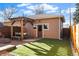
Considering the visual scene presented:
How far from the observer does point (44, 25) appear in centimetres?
618

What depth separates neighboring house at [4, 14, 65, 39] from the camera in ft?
20.0

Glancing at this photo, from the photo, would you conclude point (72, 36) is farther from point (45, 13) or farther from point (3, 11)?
point (3, 11)

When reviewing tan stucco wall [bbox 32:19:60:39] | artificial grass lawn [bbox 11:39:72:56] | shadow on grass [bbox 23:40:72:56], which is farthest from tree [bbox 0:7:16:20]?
shadow on grass [bbox 23:40:72:56]

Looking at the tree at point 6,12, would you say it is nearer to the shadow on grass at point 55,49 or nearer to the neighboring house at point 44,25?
the neighboring house at point 44,25

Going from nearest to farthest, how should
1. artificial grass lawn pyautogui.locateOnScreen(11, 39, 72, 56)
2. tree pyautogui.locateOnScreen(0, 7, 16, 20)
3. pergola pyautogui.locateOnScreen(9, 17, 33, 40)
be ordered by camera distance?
artificial grass lawn pyautogui.locateOnScreen(11, 39, 72, 56), tree pyautogui.locateOnScreen(0, 7, 16, 20), pergola pyautogui.locateOnScreen(9, 17, 33, 40)

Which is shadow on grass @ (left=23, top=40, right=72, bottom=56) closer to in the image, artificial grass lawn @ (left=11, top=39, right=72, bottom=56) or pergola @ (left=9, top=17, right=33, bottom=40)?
artificial grass lawn @ (left=11, top=39, right=72, bottom=56)

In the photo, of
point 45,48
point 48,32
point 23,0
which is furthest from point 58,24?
point 23,0

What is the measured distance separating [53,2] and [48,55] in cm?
140

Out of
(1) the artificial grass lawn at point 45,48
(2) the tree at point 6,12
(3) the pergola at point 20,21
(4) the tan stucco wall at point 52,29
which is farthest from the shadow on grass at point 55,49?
(2) the tree at point 6,12

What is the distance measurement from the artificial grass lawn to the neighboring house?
0.20 meters

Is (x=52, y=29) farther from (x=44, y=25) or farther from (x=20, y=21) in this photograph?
(x=20, y=21)

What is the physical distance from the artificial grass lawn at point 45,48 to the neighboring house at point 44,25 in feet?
0.65

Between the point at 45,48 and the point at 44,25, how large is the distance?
65 centimetres

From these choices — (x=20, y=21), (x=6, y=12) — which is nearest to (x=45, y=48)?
(x=20, y=21)
